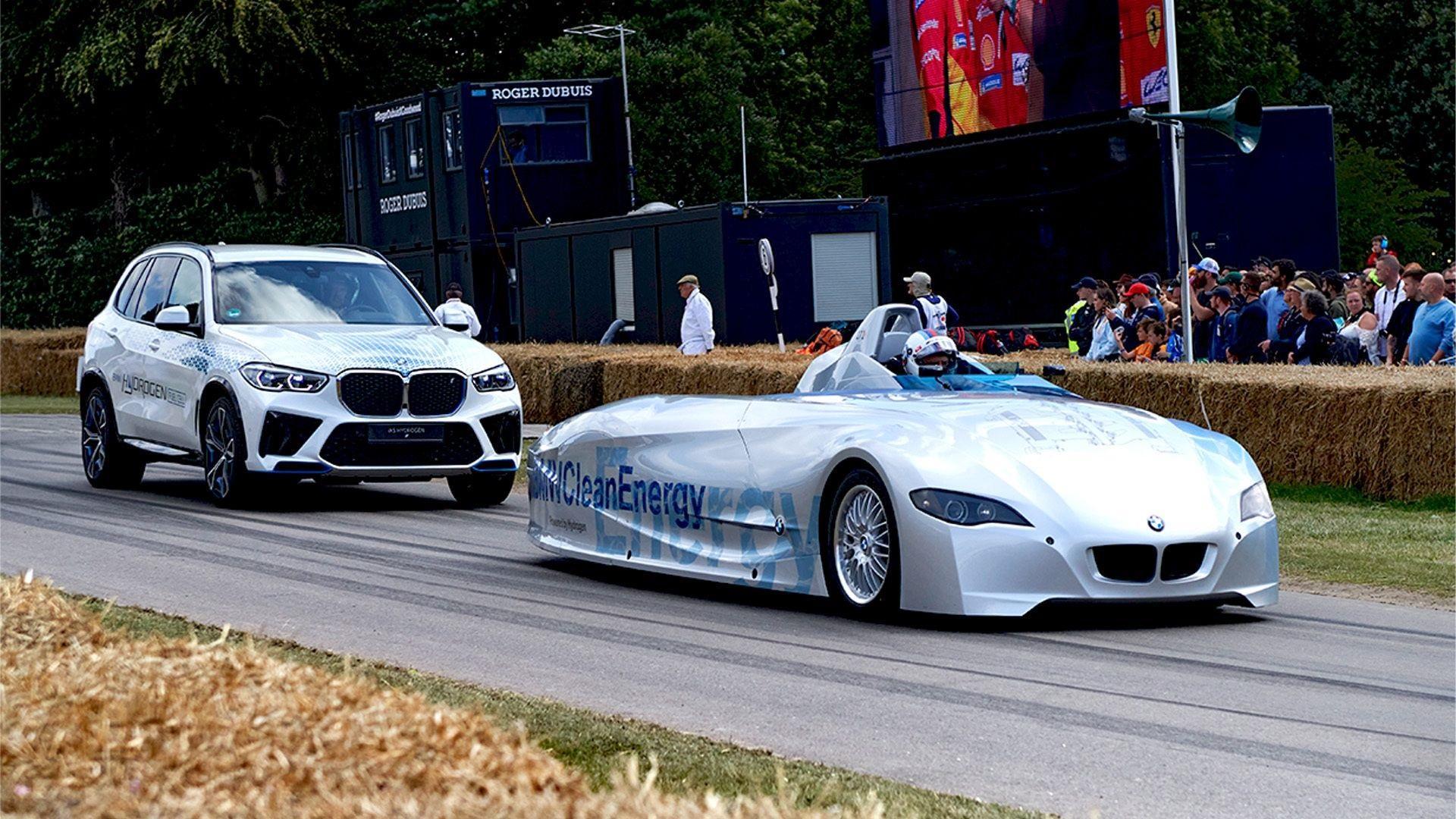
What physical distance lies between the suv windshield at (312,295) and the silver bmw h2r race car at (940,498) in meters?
5.81

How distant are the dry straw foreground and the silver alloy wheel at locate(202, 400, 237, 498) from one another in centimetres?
1058

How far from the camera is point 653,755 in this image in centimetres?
594

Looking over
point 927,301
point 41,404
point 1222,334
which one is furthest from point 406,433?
point 41,404

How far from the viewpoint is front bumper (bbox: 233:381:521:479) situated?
14.7 m

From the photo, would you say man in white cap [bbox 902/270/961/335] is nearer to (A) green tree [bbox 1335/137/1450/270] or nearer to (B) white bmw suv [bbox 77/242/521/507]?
(B) white bmw suv [bbox 77/242/521/507]

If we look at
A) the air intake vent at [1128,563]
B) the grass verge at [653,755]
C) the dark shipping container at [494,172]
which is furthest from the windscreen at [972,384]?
the dark shipping container at [494,172]

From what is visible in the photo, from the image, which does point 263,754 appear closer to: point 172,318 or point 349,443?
point 349,443

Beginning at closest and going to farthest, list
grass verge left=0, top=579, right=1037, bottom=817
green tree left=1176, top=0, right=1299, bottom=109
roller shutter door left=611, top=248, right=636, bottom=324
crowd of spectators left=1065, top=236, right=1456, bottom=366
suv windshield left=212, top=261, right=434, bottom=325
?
grass verge left=0, top=579, right=1037, bottom=817 < suv windshield left=212, top=261, right=434, bottom=325 < crowd of spectators left=1065, top=236, right=1456, bottom=366 < roller shutter door left=611, top=248, right=636, bottom=324 < green tree left=1176, top=0, right=1299, bottom=109

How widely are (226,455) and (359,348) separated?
1254 millimetres

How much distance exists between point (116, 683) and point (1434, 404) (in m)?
11.5

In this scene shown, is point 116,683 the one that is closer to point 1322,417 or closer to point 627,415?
point 627,415

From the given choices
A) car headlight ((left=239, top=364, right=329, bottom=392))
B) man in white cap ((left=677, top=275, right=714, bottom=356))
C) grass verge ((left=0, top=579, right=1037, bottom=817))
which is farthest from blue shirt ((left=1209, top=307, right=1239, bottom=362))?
grass verge ((left=0, top=579, right=1037, bottom=817))

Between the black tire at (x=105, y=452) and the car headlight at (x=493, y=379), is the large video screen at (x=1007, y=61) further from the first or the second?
the black tire at (x=105, y=452)

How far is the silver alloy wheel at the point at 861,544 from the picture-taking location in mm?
9094
